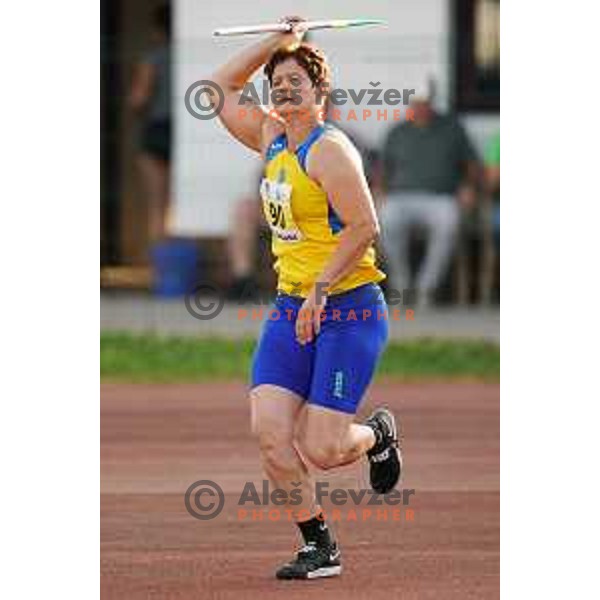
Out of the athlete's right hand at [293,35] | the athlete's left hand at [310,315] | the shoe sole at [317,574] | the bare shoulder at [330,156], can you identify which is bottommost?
the shoe sole at [317,574]

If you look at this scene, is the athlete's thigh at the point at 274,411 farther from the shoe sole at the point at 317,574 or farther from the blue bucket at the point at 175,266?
the blue bucket at the point at 175,266

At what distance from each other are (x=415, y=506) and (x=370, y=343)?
89.0 inches

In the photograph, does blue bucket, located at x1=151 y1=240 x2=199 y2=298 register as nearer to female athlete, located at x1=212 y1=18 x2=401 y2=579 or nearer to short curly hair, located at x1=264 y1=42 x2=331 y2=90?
female athlete, located at x1=212 y1=18 x2=401 y2=579

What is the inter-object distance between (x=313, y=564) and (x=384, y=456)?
87 cm

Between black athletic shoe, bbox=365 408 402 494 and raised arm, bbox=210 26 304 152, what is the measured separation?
129 cm

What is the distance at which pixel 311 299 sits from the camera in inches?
405

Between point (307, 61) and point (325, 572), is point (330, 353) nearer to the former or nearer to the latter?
point (325, 572)

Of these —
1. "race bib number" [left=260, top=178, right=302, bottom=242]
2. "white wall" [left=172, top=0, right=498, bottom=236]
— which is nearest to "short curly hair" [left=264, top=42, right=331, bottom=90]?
"race bib number" [left=260, top=178, right=302, bottom=242]

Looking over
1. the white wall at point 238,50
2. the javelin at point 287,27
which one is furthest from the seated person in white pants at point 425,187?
the javelin at point 287,27

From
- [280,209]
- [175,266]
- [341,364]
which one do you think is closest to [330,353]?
[341,364]

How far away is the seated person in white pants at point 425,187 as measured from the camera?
2127cm

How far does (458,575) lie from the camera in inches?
416
